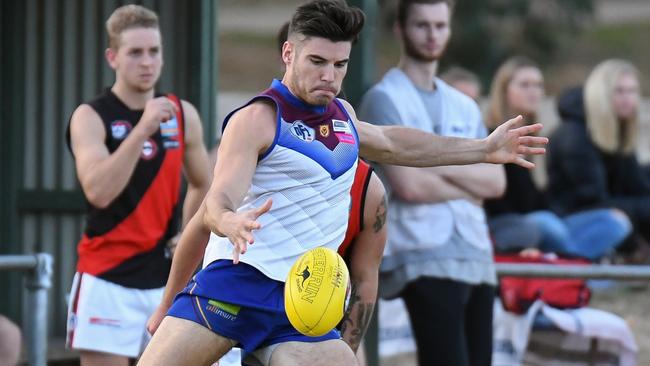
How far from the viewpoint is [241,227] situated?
4664 millimetres

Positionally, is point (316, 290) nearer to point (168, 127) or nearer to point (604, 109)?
point (168, 127)

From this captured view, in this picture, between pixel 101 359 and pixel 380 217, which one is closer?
pixel 380 217

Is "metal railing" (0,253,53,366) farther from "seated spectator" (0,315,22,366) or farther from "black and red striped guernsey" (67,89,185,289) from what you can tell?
"black and red striped guernsey" (67,89,185,289)

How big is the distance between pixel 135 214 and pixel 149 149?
31cm

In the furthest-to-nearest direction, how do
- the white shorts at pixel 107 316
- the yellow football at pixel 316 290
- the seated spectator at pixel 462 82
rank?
the seated spectator at pixel 462 82 → the white shorts at pixel 107 316 → the yellow football at pixel 316 290

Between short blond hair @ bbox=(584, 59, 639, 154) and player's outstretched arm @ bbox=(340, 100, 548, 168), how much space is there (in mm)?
5215

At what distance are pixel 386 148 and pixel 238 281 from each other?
0.80 m

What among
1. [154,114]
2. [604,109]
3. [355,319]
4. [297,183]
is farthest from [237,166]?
[604,109]

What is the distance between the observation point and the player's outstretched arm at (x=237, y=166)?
477cm

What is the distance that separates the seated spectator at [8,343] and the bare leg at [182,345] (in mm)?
2075

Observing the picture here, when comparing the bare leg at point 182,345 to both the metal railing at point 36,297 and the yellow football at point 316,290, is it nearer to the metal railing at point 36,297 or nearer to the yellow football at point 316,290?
the yellow football at point 316,290

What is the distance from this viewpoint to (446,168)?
7.32 metres

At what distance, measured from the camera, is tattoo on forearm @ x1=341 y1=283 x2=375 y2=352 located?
6.03 meters

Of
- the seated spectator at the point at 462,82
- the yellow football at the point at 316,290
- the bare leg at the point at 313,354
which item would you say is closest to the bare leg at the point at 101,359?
the bare leg at the point at 313,354
